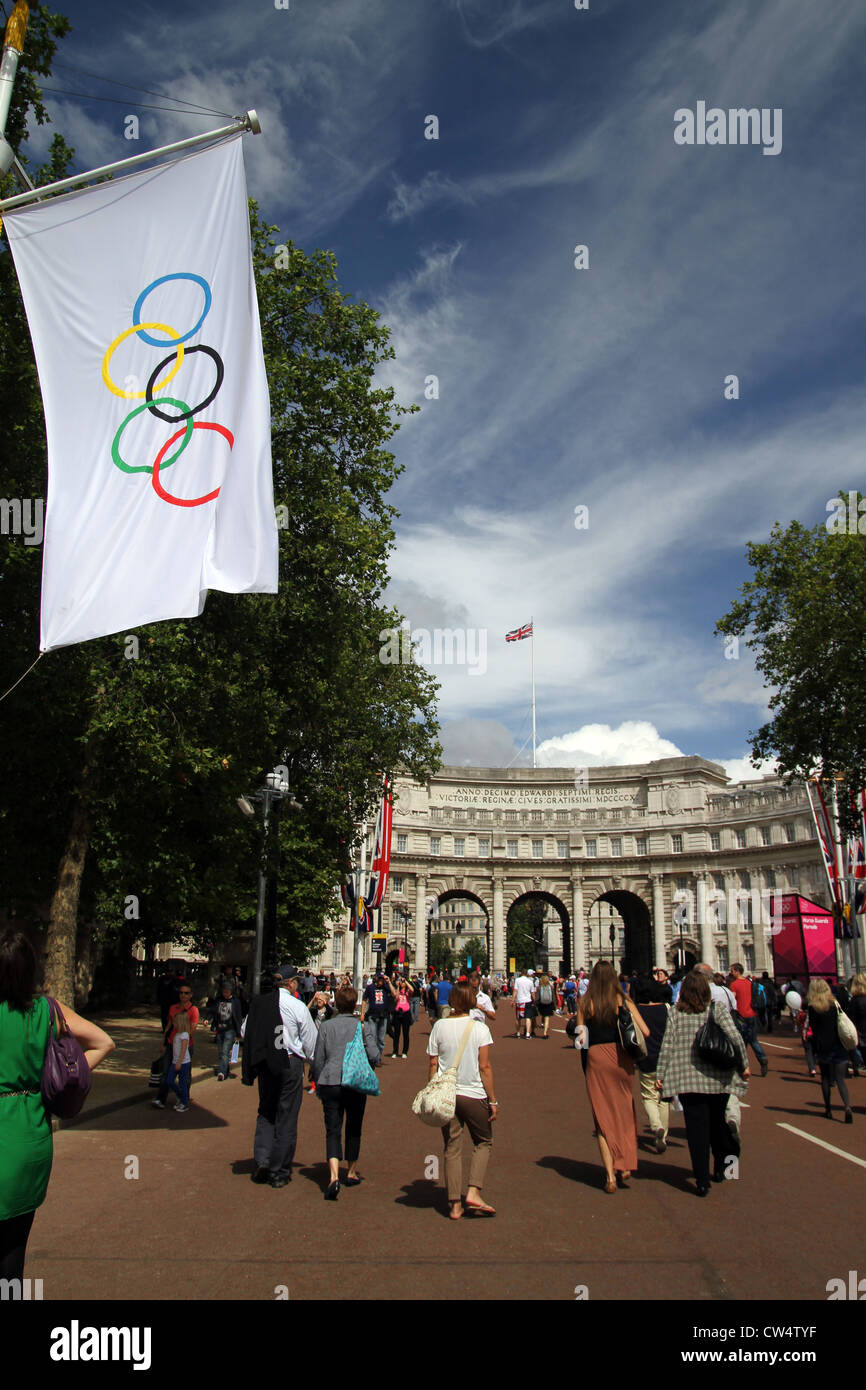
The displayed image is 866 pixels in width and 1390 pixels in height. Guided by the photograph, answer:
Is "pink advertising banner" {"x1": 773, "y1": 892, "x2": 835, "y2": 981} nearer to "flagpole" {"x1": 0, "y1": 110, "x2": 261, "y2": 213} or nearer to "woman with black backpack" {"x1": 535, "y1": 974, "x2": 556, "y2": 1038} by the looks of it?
"woman with black backpack" {"x1": 535, "y1": 974, "x2": 556, "y2": 1038}

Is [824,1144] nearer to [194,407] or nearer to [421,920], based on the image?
[194,407]

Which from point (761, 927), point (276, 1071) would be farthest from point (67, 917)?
point (761, 927)

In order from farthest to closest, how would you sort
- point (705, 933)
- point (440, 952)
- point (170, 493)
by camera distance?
point (440, 952) → point (705, 933) → point (170, 493)

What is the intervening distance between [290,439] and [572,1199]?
18.0 meters

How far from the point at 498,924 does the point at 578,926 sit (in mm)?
7172

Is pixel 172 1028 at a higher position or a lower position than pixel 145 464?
lower

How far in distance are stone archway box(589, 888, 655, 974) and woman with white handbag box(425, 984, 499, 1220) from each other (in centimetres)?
7786

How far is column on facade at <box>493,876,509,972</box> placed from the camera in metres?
85.9

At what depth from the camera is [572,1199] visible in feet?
28.0

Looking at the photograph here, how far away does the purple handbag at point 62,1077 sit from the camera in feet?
13.6

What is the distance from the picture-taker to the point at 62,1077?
4.15m

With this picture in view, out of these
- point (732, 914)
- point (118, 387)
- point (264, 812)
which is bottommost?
point (732, 914)
